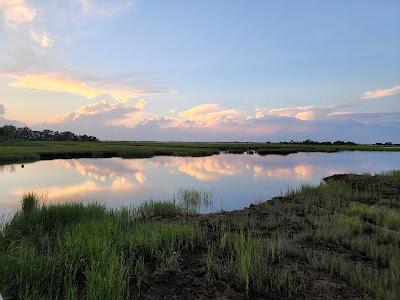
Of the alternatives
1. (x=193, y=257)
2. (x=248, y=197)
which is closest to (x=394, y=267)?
(x=193, y=257)

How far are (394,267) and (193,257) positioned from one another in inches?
144

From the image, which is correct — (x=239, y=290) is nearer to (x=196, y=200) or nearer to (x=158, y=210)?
(x=158, y=210)

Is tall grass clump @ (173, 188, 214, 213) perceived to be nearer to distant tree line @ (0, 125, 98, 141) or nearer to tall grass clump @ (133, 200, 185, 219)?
tall grass clump @ (133, 200, 185, 219)

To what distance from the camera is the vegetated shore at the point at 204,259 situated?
6461 mm

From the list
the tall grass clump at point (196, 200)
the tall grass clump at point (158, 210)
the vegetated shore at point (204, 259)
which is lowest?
the tall grass clump at point (196, 200)

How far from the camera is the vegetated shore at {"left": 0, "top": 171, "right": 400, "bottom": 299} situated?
21.2 ft

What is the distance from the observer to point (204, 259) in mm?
7906

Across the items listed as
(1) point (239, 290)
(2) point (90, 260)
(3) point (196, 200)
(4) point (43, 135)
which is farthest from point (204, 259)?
(4) point (43, 135)

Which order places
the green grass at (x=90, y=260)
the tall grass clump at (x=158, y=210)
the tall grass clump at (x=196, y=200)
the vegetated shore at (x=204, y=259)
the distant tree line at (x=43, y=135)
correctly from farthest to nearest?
the distant tree line at (x=43, y=135) → the tall grass clump at (x=196, y=200) → the tall grass clump at (x=158, y=210) → the vegetated shore at (x=204, y=259) → the green grass at (x=90, y=260)

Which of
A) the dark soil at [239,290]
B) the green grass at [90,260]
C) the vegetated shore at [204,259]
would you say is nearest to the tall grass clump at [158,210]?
the vegetated shore at [204,259]

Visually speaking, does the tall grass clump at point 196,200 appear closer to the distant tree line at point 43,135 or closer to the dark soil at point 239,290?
the dark soil at point 239,290

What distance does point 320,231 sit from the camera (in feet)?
33.0

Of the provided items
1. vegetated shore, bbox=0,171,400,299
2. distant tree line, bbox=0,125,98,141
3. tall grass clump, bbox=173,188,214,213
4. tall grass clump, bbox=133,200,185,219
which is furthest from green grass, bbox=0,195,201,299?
distant tree line, bbox=0,125,98,141

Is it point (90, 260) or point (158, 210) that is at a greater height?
point (90, 260)
